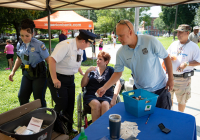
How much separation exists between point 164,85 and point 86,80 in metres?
1.34

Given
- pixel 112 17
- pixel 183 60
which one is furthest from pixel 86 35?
pixel 112 17

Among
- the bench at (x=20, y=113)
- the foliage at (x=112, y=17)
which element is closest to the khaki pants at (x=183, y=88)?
the bench at (x=20, y=113)

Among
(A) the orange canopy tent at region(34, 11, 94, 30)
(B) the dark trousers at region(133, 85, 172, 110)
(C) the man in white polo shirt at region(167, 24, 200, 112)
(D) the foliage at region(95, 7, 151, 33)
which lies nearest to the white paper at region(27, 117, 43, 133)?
(B) the dark trousers at region(133, 85, 172, 110)

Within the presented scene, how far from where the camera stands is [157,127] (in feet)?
4.85

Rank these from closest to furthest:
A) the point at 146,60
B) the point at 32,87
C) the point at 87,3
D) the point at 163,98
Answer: the point at 146,60 → the point at 163,98 → the point at 32,87 → the point at 87,3

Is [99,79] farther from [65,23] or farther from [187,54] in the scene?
[65,23]

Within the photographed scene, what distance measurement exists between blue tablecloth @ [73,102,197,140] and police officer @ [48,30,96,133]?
998mm

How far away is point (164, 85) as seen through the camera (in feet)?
7.16

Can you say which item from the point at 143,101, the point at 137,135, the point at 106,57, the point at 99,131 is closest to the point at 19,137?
the point at 99,131

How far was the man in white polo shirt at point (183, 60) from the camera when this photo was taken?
9.14 ft

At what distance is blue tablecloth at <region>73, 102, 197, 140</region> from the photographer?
136cm

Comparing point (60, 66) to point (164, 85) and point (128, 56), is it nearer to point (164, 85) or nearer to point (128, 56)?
point (128, 56)

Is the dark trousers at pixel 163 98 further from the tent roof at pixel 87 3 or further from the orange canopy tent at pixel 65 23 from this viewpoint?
the orange canopy tent at pixel 65 23

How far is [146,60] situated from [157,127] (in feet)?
2.63
